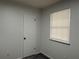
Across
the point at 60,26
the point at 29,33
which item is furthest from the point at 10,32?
the point at 60,26

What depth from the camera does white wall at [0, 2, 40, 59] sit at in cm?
262

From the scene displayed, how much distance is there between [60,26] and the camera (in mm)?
2650

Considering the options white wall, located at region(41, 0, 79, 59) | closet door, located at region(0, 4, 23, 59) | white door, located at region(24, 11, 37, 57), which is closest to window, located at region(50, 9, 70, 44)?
white wall, located at region(41, 0, 79, 59)

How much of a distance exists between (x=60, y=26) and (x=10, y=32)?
206 centimetres

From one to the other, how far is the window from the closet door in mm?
1453

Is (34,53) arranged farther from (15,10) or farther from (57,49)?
(15,10)

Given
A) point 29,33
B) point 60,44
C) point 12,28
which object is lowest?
point 60,44

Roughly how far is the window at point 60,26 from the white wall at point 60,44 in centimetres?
16

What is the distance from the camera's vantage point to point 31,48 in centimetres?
339

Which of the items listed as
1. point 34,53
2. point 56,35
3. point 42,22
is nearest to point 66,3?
point 56,35

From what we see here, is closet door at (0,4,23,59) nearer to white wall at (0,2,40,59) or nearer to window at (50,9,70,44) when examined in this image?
white wall at (0,2,40,59)

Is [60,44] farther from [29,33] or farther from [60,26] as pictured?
[29,33]

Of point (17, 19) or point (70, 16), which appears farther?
point (17, 19)

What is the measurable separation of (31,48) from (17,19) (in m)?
1.58
